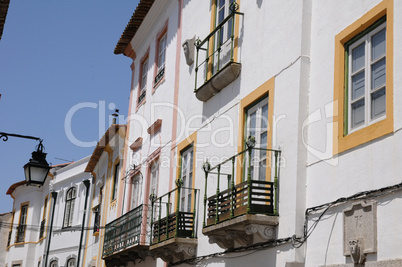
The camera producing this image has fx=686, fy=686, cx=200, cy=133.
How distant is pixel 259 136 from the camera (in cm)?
1109

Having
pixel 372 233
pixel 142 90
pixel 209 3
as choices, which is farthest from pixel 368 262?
pixel 142 90

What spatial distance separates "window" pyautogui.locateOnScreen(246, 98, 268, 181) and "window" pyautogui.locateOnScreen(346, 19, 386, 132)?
2284 mm

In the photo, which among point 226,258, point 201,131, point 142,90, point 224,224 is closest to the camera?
point 224,224

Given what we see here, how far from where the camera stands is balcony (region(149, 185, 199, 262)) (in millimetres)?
13240

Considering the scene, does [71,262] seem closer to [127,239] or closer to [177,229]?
[127,239]

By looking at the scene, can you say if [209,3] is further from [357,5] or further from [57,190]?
[57,190]

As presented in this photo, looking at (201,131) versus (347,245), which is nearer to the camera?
(347,245)

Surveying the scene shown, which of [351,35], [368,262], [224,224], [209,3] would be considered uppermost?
[209,3]

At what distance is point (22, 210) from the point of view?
114 ft

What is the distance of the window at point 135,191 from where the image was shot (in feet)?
60.1

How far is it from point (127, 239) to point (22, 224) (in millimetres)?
19284

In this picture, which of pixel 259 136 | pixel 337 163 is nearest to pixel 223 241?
pixel 259 136

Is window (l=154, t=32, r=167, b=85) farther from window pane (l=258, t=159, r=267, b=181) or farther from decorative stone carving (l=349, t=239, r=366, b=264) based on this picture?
decorative stone carving (l=349, t=239, r=366, b=264)

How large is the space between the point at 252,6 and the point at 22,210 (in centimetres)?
2534
